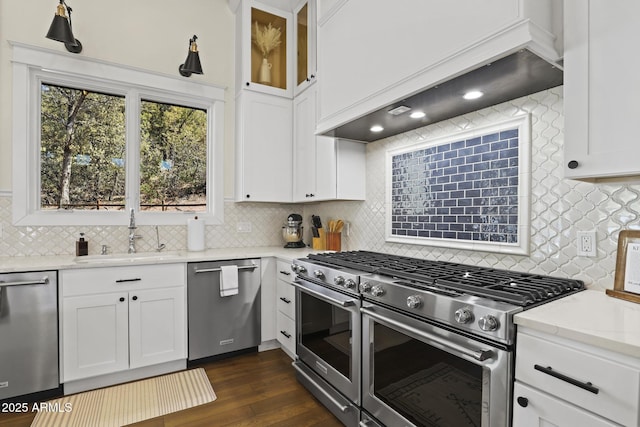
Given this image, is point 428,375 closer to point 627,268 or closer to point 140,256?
point 627,268

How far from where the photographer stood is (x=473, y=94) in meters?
1.75

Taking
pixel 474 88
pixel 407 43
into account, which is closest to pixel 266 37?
pixel 407 43

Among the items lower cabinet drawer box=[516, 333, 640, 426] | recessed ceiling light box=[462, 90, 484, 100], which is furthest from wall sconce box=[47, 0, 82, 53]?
lower cabinet drawer box=[516, 333, 640, 426]

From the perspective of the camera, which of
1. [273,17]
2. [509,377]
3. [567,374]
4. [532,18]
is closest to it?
[567,374]

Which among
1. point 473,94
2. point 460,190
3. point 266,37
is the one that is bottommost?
point 460,190

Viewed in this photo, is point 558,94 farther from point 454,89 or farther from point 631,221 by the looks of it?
point 631,221

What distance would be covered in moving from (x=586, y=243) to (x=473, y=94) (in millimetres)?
909

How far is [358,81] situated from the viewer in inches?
83.4

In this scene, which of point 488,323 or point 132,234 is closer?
point 488,323

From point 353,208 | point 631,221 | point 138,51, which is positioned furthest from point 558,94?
point 138,51

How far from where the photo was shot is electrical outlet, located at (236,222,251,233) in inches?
137

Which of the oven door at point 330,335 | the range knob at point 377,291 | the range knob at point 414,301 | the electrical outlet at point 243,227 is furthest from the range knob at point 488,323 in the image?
the electrical outlet at point 243,227

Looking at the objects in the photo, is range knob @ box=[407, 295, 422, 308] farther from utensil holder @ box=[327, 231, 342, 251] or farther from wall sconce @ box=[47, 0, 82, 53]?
wall sconce @ box=[47, 0, 82, 53]

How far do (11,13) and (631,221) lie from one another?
4.23m
